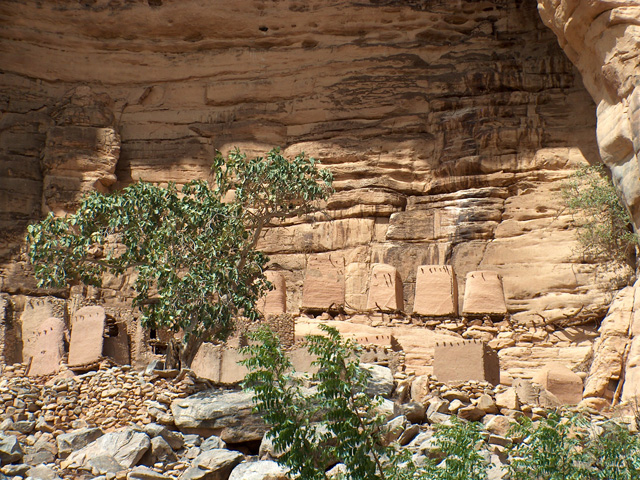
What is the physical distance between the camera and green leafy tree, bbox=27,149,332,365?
1858cm

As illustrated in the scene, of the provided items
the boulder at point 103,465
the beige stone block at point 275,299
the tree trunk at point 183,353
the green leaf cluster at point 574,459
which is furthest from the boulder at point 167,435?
the beige stone block at point 275,299

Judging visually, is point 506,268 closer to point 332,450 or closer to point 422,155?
point 422,155

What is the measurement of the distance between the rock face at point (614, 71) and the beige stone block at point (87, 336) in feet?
36.0

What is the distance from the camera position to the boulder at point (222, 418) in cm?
1576

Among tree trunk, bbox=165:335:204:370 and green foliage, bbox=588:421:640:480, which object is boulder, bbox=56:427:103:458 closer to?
tree trunk, bbox=165:335:204:370

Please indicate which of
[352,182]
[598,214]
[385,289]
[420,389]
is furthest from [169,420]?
[352,182]

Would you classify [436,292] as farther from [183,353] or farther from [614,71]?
[183,353]

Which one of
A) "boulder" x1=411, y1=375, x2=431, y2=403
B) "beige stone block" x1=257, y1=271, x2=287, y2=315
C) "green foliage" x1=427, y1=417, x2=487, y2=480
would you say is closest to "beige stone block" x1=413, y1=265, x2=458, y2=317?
"beige stone block" x1=257, y1=271, x2=287, y2=315

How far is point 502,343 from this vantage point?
22.2 m

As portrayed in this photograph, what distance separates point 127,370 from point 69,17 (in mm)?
17037

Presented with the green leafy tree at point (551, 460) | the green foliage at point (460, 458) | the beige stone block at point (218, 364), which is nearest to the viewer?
the green foliage at point (460, 458)

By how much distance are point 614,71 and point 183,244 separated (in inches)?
359

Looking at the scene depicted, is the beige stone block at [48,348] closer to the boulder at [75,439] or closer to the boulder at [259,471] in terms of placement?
the boulder at [75,439]

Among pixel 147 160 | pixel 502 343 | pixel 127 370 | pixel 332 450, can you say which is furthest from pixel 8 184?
pixel 332 450
